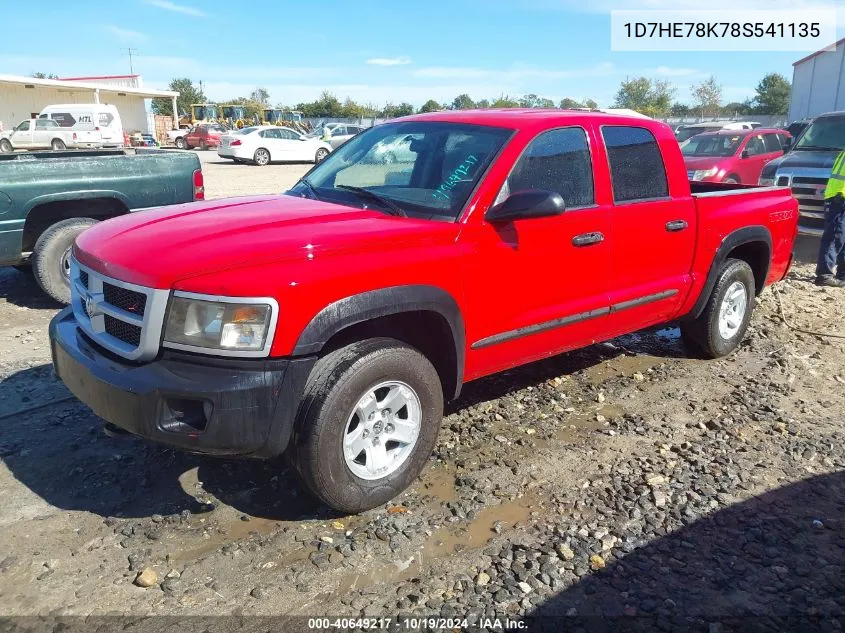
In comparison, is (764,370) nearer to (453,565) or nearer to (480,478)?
(480,478)

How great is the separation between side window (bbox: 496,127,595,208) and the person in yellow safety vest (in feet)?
17.2

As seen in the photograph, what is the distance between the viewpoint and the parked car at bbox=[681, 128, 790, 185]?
42.7ft

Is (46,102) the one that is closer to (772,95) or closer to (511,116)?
(511,116)

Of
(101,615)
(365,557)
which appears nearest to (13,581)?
(101,615)

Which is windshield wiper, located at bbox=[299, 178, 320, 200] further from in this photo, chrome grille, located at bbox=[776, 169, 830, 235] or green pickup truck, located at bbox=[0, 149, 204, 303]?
chrome grille, located at bbox=[776, 169, 830, 235]

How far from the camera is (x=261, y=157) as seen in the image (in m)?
27.2

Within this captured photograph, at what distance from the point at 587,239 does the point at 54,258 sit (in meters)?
4.78

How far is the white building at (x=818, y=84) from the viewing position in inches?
1442

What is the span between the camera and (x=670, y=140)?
461 cm

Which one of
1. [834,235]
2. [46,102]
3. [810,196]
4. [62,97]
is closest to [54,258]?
[834,235]

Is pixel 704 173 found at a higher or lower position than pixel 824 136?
lower

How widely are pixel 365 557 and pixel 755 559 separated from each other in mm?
1696

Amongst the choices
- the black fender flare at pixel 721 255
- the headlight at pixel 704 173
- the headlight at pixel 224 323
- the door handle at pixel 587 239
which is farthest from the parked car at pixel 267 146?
the headlight at pixel 224 323

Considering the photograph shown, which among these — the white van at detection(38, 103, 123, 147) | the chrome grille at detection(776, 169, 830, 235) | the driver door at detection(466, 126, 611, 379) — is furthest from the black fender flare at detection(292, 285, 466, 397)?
the white van at detection(38, 103, 123, 147)
